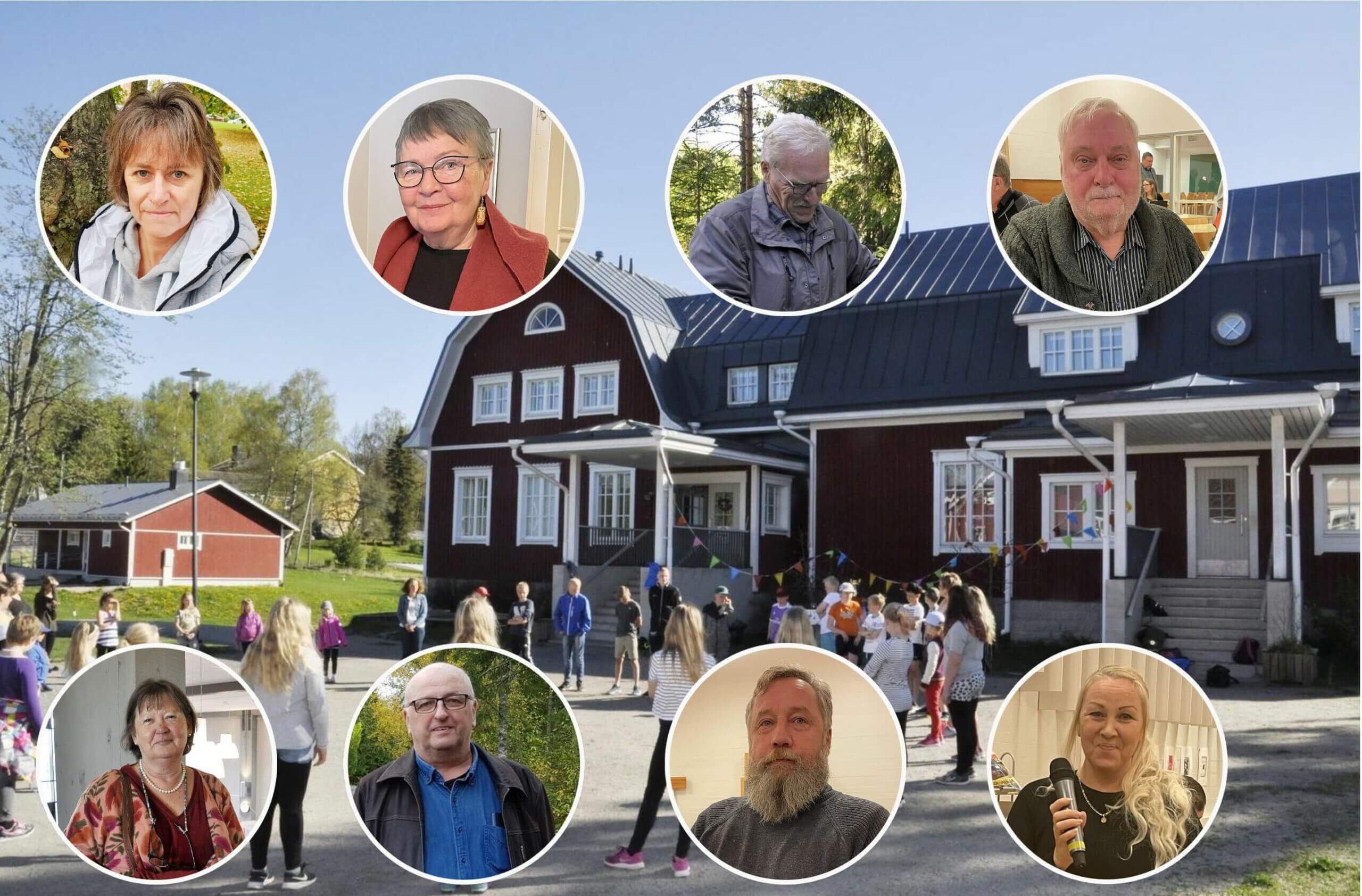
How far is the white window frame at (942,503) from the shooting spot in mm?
16531

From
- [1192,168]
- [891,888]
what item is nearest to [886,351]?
[891,888]

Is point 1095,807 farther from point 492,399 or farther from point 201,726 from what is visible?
point 492,399

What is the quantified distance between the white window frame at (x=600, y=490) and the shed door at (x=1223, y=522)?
9344mm

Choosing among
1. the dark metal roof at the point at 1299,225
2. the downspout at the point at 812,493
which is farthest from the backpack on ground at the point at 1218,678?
the downspout at the point at 812,493

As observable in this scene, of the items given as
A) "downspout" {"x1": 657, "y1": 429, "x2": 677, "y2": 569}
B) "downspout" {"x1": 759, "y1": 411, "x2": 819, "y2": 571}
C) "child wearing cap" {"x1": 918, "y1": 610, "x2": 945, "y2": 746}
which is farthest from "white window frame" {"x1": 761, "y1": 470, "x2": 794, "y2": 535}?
"child wearing cap" {"x1": 918, "y1": 610, "x2": 945, "y2": 746}

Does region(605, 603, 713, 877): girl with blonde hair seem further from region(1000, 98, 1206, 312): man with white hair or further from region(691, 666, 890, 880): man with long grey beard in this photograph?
region(1000, 98, 1206, 312): man with white hair

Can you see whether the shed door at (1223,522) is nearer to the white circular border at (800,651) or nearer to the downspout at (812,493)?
the downspout at (812,493)

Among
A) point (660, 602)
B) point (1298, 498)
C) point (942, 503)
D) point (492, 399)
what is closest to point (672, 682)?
point (660, 602)

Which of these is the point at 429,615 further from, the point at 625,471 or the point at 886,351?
the point at 886,351

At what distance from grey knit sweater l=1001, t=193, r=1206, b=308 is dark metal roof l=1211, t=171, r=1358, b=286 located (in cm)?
1419

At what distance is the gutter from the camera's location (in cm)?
1797

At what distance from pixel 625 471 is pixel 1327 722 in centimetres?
1322

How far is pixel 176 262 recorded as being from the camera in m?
2.71

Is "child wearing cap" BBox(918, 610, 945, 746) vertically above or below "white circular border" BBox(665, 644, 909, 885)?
below
